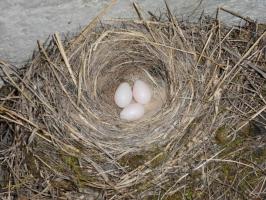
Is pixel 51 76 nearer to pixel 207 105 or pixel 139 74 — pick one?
pixel 139 74

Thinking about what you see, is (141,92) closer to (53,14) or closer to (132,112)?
(132,112)

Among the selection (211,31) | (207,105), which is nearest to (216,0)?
(211,31)

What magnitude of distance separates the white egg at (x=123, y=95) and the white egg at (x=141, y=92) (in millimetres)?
29

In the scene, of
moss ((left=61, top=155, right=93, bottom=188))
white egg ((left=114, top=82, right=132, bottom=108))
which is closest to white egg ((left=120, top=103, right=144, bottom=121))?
white egg ((left=114, top=82, right=132, bottom=108))

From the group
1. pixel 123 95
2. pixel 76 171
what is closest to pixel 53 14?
pixel 123 95

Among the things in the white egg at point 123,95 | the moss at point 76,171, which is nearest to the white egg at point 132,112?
the white egg at point 123,95

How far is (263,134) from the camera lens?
2266mm

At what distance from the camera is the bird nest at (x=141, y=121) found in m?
2.16

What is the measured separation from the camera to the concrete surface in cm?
207

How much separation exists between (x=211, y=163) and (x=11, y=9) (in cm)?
98

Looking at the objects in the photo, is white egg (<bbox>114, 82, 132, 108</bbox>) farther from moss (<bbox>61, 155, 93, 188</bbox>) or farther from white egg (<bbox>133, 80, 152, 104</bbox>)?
moss (<bbox>61, 155, 93, 188</bbox>)

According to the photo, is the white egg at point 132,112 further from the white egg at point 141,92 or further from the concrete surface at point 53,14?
the concrete surface at point 53,14

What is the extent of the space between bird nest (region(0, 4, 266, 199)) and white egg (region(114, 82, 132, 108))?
66 mm

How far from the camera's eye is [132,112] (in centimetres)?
237
